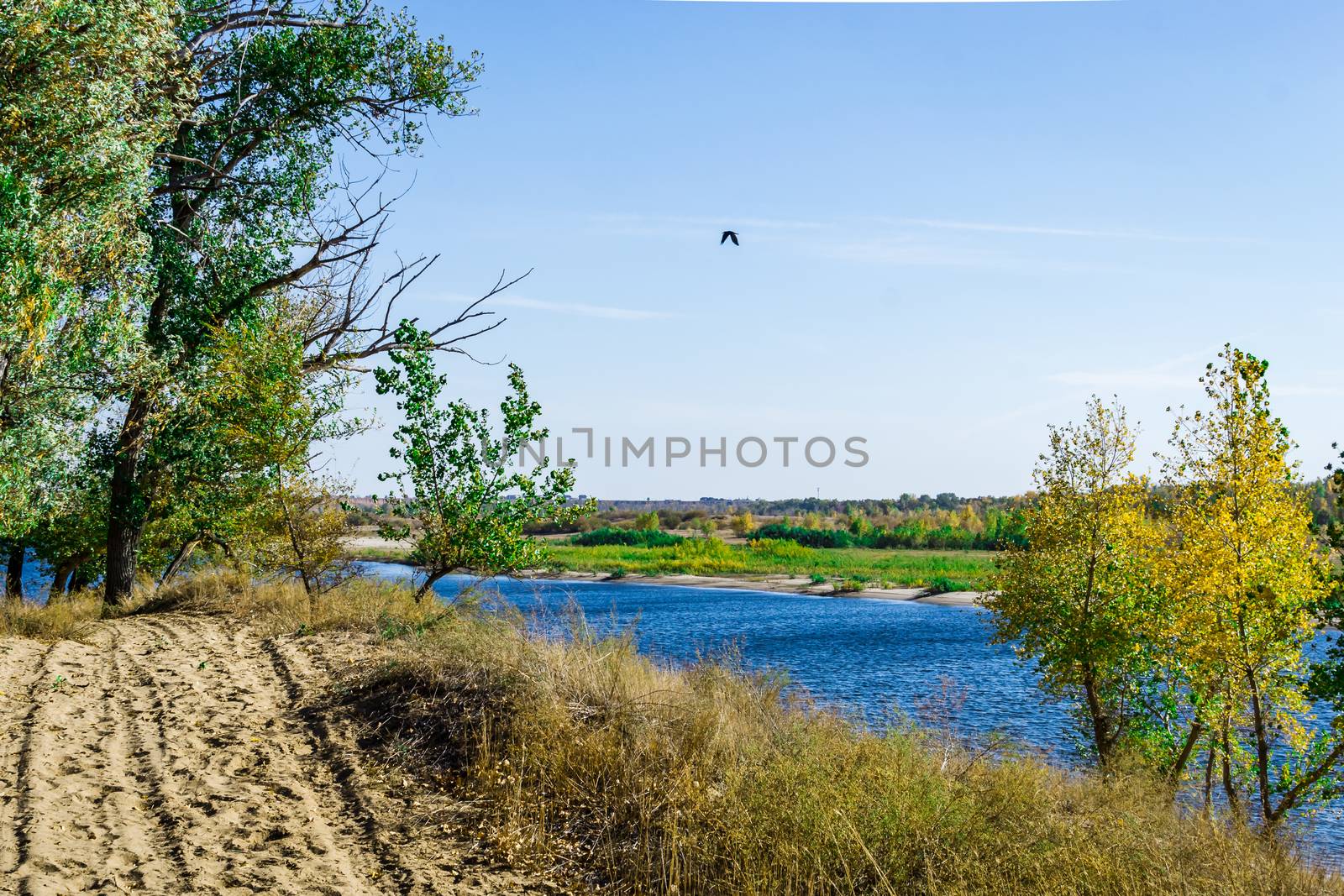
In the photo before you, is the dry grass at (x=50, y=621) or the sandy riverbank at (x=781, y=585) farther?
the sandy riverbank at (x=781, y=585)

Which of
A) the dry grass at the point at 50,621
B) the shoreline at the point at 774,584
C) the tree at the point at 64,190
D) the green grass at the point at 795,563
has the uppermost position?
the tree at the point at 64,190

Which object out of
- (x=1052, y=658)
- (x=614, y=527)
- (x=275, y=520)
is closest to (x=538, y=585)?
(x=275, y=520)

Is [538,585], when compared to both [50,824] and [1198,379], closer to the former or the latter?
[50,824]

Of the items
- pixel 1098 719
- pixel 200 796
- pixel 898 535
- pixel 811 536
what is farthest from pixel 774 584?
pixel 200 796

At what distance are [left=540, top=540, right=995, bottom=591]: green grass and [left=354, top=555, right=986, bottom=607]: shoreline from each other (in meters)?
1.13

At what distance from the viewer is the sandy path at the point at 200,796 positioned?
18.2 ft

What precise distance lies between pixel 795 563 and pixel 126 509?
5650 centimetres

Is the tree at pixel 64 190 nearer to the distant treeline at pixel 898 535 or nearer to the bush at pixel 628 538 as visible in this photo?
the distant treeline at pixel 898 535

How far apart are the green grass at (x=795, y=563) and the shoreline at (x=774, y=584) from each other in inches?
44.5

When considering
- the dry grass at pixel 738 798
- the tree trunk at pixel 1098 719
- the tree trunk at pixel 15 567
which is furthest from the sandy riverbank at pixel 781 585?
the dry grass at pixel 738 798

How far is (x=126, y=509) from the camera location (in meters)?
16.9

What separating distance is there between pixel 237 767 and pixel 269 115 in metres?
13.5

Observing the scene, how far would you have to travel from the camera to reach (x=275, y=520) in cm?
1537

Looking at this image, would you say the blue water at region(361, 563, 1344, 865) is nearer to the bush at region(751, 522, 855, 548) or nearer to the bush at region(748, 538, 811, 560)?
the bush at region(748, 538, 811, 560)
